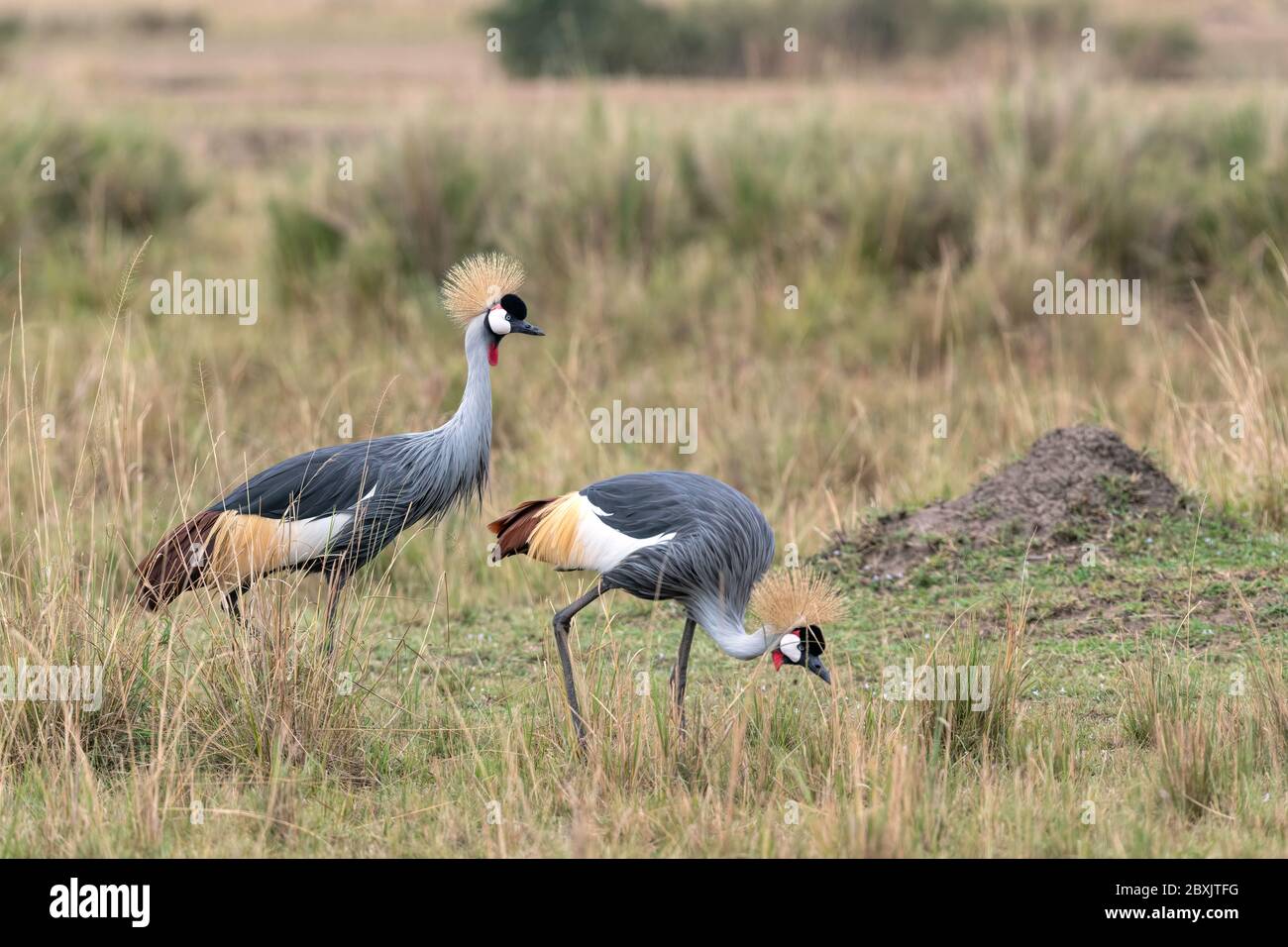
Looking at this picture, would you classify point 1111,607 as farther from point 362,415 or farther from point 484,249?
point 484,249

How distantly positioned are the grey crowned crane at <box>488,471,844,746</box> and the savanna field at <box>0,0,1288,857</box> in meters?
0.24

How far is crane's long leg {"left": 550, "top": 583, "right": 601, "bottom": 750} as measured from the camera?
535cm

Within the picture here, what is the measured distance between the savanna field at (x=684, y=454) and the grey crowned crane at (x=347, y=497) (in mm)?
189

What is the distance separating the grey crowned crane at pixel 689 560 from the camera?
17.0 feet

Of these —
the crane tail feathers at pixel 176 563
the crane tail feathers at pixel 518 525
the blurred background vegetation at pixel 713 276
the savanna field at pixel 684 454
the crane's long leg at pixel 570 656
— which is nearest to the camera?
the savanna field at pixel 684 454

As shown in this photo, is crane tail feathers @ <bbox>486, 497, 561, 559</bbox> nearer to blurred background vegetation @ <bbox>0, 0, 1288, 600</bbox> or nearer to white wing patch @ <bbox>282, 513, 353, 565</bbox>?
white wing patch @ <bbox>282, 513, 353, 565</bbox>

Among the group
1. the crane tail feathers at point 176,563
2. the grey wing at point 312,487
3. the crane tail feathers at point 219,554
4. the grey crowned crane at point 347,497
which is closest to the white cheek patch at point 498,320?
the grey crowned crane at point 347,497

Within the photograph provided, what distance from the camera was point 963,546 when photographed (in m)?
7.60

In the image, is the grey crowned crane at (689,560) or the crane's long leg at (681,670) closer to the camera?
the grey crowned crane at (689,560)

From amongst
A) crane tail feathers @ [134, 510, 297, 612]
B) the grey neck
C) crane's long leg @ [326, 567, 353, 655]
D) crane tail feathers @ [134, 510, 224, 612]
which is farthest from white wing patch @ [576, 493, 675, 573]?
crane tail feathers @ [134, 510, 224, 612]

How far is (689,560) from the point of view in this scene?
5.36m

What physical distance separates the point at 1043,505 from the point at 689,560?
294cm

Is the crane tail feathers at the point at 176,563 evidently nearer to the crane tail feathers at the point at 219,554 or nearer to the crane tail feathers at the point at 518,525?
the crane tail feathers at the point at 219,554

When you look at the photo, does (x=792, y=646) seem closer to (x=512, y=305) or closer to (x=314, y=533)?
(x=512, y=305)
